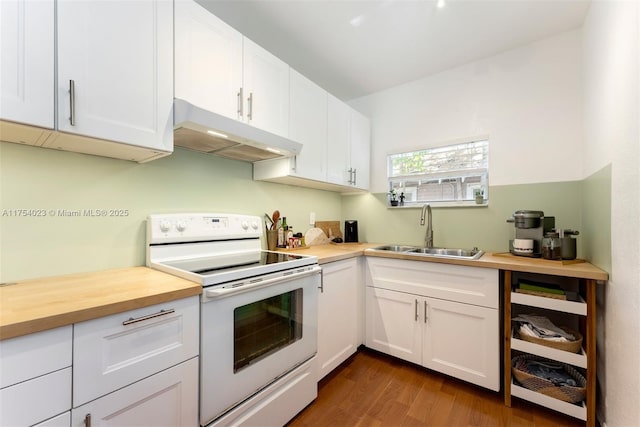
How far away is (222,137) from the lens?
4.84 ft

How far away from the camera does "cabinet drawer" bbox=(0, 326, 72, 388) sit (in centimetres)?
68

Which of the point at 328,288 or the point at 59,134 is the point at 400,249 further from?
the point at 59,134

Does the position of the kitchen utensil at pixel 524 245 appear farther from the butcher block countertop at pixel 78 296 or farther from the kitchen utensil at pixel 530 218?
the butcher block countertop at pixel 78 296

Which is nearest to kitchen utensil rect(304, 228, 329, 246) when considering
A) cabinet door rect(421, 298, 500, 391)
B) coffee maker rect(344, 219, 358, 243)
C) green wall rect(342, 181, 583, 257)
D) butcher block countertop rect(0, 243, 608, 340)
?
coffee maker rect(344, 219, 358, 243)

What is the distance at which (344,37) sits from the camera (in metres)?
1.97

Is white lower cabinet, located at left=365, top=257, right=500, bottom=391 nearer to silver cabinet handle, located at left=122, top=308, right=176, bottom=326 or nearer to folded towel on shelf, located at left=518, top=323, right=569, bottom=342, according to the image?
folded towel on shelf, located at left=518, top=323, right=569, bottom=342

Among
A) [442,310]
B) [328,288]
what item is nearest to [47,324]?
[328,288]

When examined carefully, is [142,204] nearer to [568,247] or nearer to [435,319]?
[435,319]

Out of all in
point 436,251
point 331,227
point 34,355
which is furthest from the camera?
point 331,227

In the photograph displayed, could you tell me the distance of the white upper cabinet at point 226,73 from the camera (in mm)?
1356

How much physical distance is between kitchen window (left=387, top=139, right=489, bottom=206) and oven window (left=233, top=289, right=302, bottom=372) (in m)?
1.66

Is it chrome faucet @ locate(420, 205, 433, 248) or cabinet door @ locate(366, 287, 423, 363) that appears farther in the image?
chrome faucet @ locate(420, 205, 433, 248)

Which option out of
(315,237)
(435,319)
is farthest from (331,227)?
(435,319)

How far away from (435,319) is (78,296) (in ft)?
6.52
